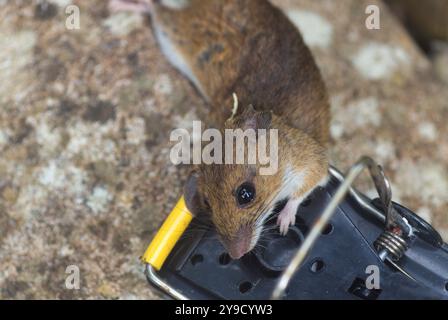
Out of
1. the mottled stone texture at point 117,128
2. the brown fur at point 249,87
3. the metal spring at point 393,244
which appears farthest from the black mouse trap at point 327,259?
the mottled stone texture at point 117,128

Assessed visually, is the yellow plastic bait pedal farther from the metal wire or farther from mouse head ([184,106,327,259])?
the metal wire

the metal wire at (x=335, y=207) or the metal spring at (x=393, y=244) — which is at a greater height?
the metal wire at (x=335, y=207)

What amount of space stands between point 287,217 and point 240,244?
237mm

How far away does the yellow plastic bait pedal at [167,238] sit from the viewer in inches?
87.8

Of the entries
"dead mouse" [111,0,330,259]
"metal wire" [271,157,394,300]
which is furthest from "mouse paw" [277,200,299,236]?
"metal wire" [271,157,394,300]

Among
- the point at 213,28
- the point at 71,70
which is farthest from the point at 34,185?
the point at 213,28

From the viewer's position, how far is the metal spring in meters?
2.09

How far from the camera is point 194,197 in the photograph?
2326mm

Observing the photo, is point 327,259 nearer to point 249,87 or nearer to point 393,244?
point 393,244

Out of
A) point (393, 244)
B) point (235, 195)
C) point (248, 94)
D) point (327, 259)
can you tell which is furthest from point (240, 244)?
point (248, 94)

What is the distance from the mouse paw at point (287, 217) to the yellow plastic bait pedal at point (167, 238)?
1.10ft

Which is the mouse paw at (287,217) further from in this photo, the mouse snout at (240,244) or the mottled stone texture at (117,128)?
the mottled stone texture at (117,128)

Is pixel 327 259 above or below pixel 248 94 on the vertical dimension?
below

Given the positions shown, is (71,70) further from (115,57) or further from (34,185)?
(34,185)
